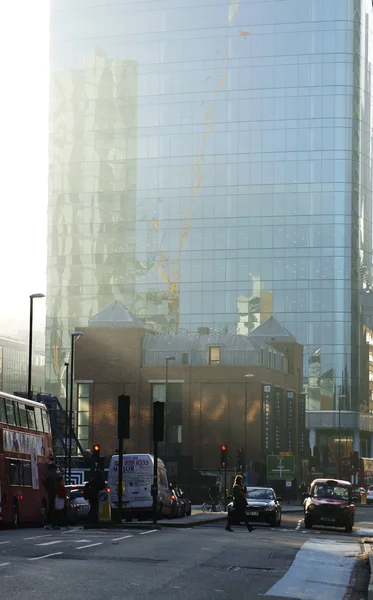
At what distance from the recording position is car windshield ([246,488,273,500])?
45969 mm

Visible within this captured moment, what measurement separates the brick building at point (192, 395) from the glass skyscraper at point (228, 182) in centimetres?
2570

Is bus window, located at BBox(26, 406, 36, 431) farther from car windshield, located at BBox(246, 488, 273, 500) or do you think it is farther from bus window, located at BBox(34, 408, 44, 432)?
car windshield, located at BBox(246, 488, 273, 500)

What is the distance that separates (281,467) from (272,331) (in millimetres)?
49643

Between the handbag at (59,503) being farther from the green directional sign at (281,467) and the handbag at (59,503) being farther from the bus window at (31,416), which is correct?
the green directional sign at (281,467)

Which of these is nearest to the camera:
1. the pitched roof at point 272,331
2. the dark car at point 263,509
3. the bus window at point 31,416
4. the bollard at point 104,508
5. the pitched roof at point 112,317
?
the bus window at point 31,416

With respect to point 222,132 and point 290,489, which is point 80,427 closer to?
point 290,489

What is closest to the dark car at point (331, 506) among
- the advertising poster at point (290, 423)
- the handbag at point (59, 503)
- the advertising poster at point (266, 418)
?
the handbag at point (59, 503)

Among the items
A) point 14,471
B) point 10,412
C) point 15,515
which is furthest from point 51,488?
point 10,412

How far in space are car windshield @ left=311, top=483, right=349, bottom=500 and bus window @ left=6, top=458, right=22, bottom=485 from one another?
545 inches

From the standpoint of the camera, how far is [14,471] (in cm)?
3653

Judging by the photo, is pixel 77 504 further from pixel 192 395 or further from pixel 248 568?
pixel 192 395

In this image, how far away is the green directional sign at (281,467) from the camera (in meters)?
114

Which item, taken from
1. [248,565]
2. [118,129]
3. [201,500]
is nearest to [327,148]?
[118,129]

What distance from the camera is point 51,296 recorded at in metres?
182
